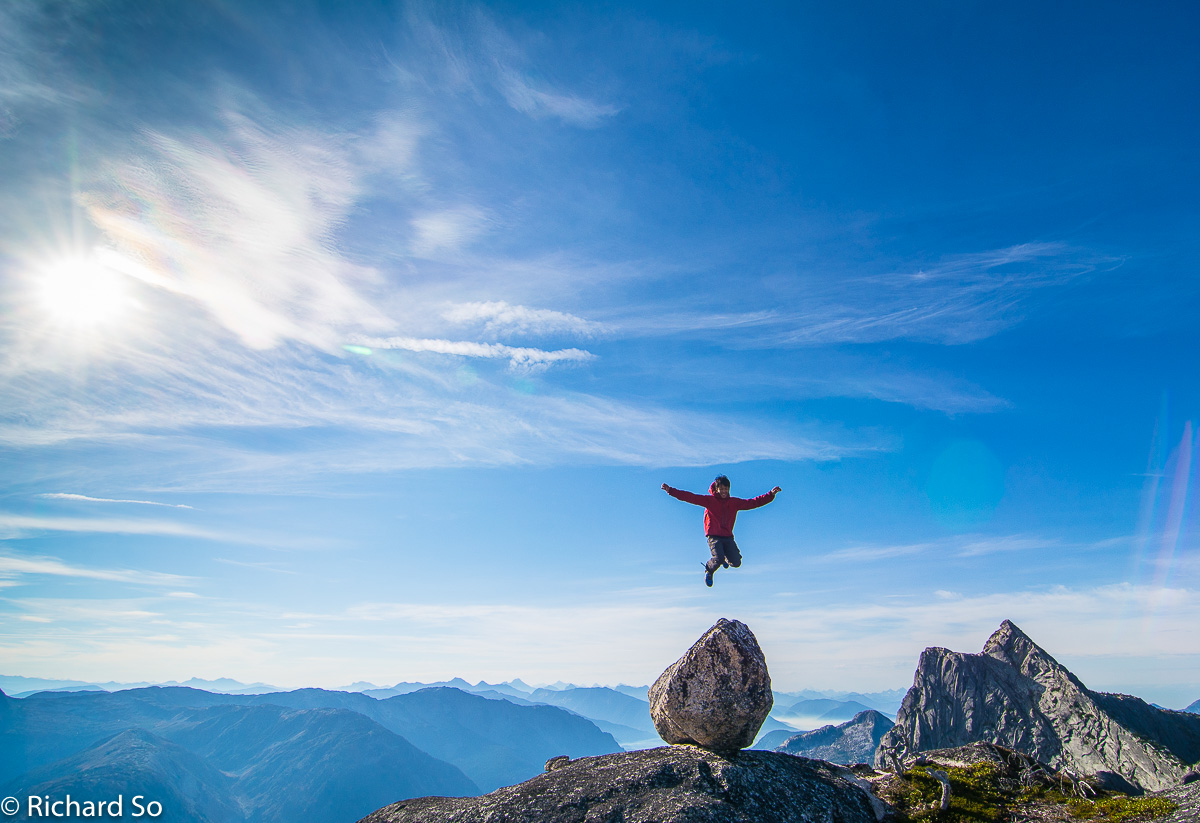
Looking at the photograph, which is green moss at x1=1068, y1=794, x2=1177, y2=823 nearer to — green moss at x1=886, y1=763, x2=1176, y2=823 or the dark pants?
green moss at x1=886, y1=763, x2=1176, y2=823

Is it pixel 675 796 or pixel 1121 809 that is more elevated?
pixel 675 796

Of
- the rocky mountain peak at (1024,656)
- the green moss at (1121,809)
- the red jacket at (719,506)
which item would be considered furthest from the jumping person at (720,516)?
the rocky mountain peak at (1024,656)


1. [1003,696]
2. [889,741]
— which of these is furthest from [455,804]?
[889,741]

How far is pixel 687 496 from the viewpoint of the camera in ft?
80.9

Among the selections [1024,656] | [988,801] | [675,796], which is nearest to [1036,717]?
[1024,656]

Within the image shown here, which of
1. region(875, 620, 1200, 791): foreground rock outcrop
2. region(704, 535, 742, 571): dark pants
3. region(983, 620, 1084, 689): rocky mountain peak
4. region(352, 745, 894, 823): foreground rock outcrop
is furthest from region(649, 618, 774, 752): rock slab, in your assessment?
region(983, 620, 1084, 689): rocky mountain peak

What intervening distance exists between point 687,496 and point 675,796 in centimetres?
1047

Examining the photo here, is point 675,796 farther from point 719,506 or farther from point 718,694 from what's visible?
point 719,506

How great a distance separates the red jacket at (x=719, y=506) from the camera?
2461cm

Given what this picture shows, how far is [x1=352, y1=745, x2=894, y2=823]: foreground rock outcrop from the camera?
673 inches

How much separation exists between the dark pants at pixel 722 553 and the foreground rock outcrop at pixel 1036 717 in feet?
273

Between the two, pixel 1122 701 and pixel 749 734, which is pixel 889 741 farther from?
pixel 749 734

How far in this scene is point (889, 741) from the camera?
17162cm

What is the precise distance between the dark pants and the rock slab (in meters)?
3.53
